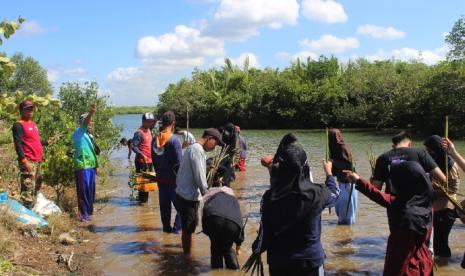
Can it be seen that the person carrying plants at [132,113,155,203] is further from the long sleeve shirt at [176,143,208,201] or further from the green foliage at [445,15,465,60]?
the green foliage at [445,15,465,60]

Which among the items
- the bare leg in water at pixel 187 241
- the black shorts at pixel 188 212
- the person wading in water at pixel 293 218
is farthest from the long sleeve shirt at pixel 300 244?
the bare leg in water at pixel 187 241

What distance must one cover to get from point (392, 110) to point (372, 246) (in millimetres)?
31580

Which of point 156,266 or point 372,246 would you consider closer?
point 156,266

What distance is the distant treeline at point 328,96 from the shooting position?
31.1 meters

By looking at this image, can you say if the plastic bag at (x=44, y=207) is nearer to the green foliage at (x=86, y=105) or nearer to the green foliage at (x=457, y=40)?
the green foliage at (x=86, y=105)

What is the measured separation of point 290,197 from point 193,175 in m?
2.78

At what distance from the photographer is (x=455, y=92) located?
29391 mm

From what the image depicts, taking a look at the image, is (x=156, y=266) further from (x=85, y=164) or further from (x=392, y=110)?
(x=392, y=110)

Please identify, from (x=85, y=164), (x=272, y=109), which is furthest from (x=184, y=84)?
(x=85, y=164)

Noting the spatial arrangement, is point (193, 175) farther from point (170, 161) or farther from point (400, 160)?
point (400, 160)

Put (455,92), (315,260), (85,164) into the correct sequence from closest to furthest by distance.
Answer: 1. (315,260)
2. (85,164)
3. (455,92)

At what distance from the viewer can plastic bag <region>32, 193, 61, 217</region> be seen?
7.75 meters

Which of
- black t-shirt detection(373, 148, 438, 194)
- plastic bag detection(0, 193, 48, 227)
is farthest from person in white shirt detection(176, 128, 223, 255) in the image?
plastic bag detection(0, 193, 48, 227)

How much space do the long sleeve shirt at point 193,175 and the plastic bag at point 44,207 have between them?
2.66 meters
